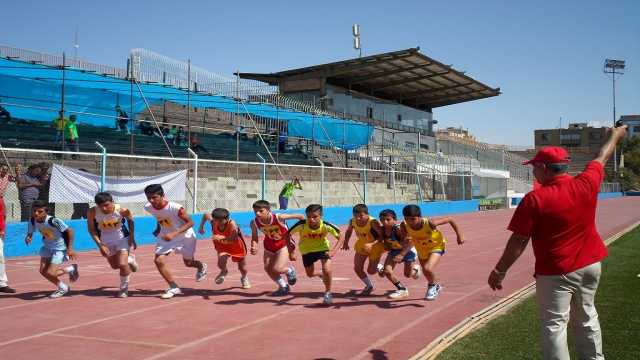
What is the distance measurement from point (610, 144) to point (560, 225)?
1.08m

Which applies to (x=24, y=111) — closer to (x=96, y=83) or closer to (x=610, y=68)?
(x=96, y=83)

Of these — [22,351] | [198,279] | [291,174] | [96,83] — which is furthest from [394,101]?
[22,351]

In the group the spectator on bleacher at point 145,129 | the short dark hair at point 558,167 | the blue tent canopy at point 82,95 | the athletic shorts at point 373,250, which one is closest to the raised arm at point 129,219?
the athletic shorts at point 373,250

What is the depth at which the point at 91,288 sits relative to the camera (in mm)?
10078

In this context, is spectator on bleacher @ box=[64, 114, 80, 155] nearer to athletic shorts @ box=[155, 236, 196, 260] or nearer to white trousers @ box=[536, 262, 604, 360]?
athletic shorts @ box=[155, 236, 196, 260]

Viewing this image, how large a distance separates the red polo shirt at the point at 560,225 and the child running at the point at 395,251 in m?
4.72

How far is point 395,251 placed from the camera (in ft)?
30.3

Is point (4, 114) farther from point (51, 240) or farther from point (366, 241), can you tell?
point (366, 241)

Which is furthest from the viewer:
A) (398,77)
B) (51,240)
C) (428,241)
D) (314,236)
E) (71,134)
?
(398,77)

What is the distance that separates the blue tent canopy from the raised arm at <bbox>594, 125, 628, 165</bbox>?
719 inches

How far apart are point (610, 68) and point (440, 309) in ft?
295

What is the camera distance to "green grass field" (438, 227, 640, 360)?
5582 mm

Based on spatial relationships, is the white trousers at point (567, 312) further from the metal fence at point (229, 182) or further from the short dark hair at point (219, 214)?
the metal fence at point (229, 182)

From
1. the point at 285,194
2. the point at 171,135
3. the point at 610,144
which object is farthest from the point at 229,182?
the point at 610,144
